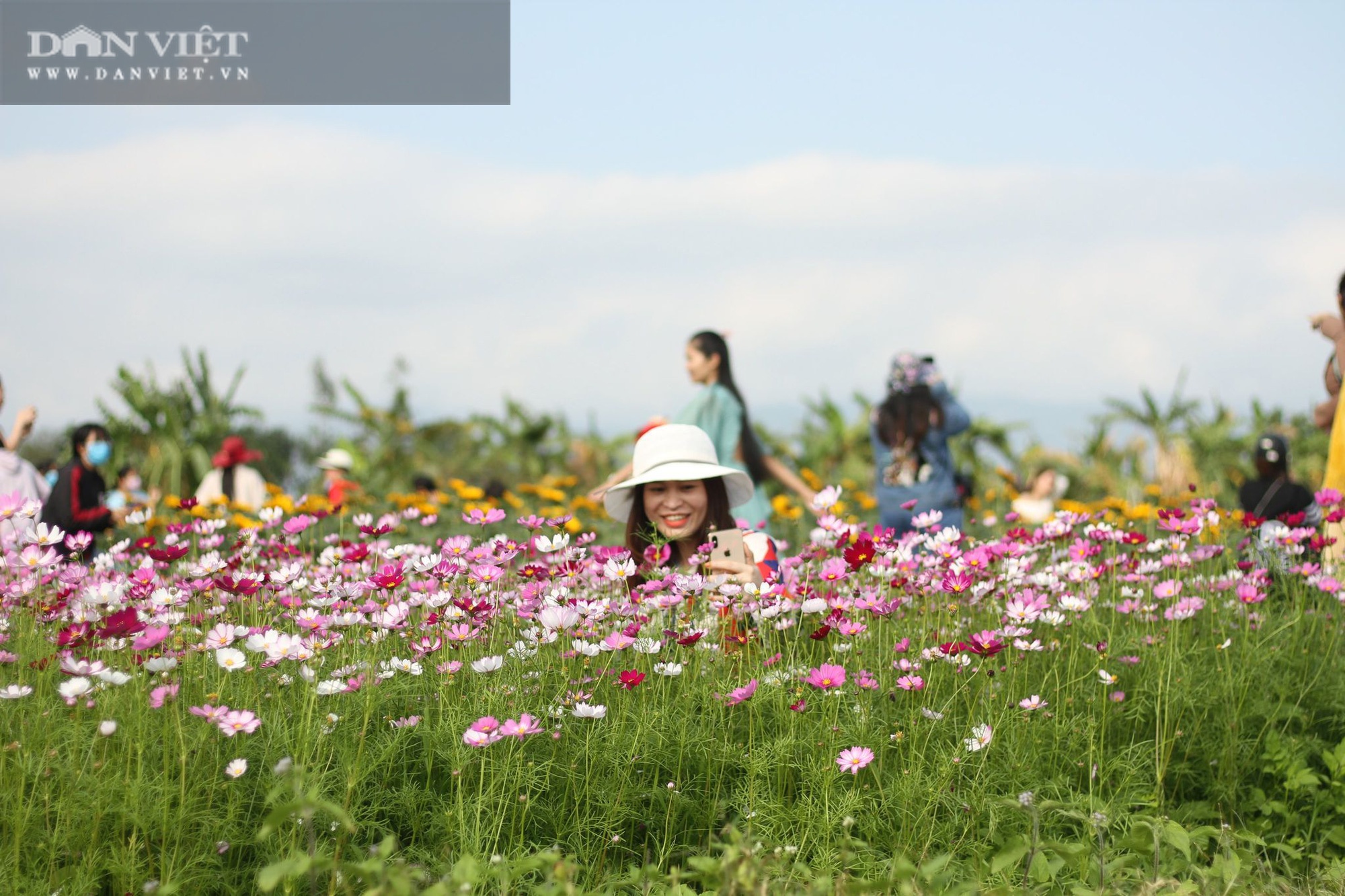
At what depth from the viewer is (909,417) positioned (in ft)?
22.6

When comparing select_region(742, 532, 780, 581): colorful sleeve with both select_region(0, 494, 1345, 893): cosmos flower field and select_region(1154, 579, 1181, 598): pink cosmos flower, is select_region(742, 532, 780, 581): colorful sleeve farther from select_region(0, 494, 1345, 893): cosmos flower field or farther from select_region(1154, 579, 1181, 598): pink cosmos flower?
select_region(1154, 579, 1181, 598): pink cosmos flower

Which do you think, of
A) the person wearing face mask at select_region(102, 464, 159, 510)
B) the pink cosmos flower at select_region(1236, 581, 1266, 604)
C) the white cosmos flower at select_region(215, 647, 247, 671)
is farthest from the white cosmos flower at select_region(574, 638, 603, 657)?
the person wearing face mask at select_region(102, 464, 159, 510)

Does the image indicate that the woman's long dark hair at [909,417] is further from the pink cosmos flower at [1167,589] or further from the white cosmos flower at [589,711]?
the white cosmos flower at [589,711]

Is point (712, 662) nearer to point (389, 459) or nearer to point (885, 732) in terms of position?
point (885, 732)

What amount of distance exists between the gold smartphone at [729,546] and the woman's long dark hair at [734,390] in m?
2.89

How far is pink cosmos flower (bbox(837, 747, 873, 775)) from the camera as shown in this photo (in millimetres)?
2818

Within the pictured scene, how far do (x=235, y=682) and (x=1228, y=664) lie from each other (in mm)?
3034

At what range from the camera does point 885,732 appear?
10.4 ft

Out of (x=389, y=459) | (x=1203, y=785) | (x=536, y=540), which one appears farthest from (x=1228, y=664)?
(x=389, y=459)

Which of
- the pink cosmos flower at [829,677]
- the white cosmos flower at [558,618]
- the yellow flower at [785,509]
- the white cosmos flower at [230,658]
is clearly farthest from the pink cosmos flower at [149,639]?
the yellow flower at [785,509]

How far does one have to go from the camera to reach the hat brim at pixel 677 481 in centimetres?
398

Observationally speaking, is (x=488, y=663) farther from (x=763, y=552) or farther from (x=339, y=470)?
(x=339, y=470)

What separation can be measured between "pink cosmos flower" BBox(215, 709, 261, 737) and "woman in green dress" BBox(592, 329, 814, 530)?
399 centimetres

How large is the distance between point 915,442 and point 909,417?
0.15 metres
